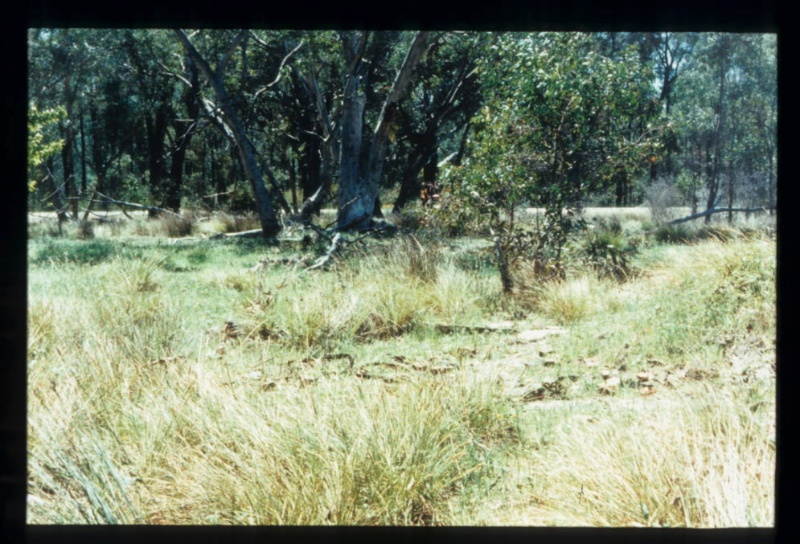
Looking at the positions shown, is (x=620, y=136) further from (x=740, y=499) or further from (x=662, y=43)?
(x=662, y=43)

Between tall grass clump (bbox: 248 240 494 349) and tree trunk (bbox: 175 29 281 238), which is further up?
tree trunk (bbox: 175 29 281 238)

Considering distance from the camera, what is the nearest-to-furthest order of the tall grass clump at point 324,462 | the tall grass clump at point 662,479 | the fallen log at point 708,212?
1. the tall grass clump at point 662,479
2. the tall grass clump at point 324,462
3. the fallen log at point 708,212

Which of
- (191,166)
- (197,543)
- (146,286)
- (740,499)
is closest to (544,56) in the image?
(146,286)

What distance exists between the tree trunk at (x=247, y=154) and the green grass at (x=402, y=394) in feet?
7.60

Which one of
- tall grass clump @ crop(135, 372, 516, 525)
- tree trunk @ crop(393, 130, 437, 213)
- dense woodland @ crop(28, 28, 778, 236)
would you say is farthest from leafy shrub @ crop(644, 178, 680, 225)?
tall grass clump @ crop(135, 372, 516, 525)

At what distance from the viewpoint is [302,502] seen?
3.02 m

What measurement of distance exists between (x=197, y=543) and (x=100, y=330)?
12.1 ft

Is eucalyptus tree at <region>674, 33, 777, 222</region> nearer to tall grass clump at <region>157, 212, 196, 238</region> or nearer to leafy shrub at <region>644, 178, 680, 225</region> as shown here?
leafy shrub at <region>644, 178, 680, 225</region>

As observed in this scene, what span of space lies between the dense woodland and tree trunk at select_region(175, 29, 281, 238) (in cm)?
3

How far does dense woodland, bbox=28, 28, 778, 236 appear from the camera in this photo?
7332 mm

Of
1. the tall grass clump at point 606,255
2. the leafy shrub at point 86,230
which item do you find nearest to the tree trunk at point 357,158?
the leafy shrub at point 86,230

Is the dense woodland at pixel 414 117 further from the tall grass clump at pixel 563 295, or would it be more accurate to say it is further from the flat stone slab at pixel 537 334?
the flat stone slab at pixel 537 334

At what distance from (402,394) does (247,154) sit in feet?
25.6

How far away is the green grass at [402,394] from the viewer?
120 inches
